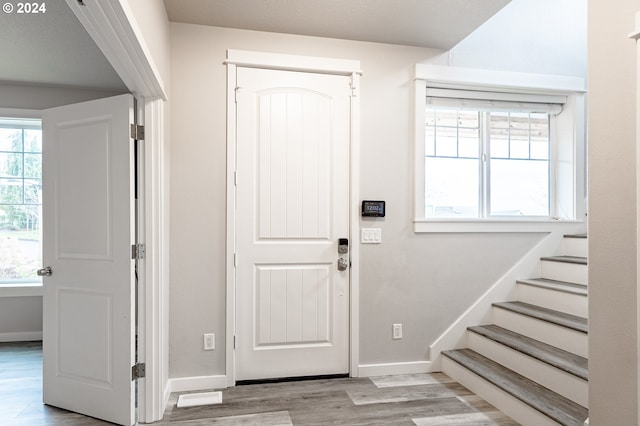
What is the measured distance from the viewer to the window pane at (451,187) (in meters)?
3.26

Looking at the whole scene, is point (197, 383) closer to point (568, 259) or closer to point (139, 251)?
point (139, 251)

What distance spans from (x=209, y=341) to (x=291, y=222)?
3.42 ft

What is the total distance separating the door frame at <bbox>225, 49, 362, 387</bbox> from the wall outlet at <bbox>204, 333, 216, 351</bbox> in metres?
0.10

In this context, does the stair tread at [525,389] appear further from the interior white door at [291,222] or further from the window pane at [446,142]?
the window pane at [446,142]

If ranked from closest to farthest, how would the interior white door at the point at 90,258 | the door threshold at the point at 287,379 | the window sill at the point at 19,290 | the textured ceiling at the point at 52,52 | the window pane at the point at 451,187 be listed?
the interior white door at the point at 90,258 < the textured ceiling at the point at 52,52 < the door threshold at the point at 287,379 < the window pane at the point at 451,187 < the window sill at the point at 19,290

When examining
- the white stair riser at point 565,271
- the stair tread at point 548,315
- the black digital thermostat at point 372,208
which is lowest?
the stair tread at point 548,315

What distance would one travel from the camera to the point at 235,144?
278 cm

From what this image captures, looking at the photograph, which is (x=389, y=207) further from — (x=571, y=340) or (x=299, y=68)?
(x=571, y=340)

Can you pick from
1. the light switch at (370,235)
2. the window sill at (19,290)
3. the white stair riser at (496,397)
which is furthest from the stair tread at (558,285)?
the window sill at (19,290)

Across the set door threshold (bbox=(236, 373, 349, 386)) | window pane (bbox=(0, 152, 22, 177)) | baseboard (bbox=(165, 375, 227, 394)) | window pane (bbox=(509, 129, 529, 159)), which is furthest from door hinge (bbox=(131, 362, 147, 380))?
window pane (bbox=(509, 129, 529, 159))

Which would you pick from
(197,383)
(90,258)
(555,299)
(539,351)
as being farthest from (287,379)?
(555,299)

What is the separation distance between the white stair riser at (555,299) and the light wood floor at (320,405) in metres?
0.94

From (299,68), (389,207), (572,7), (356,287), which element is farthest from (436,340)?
(572,7)

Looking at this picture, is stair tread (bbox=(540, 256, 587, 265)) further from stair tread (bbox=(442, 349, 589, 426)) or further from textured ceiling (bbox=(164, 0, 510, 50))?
textured ceiling (bbox=(164, 0, 510, 50))
